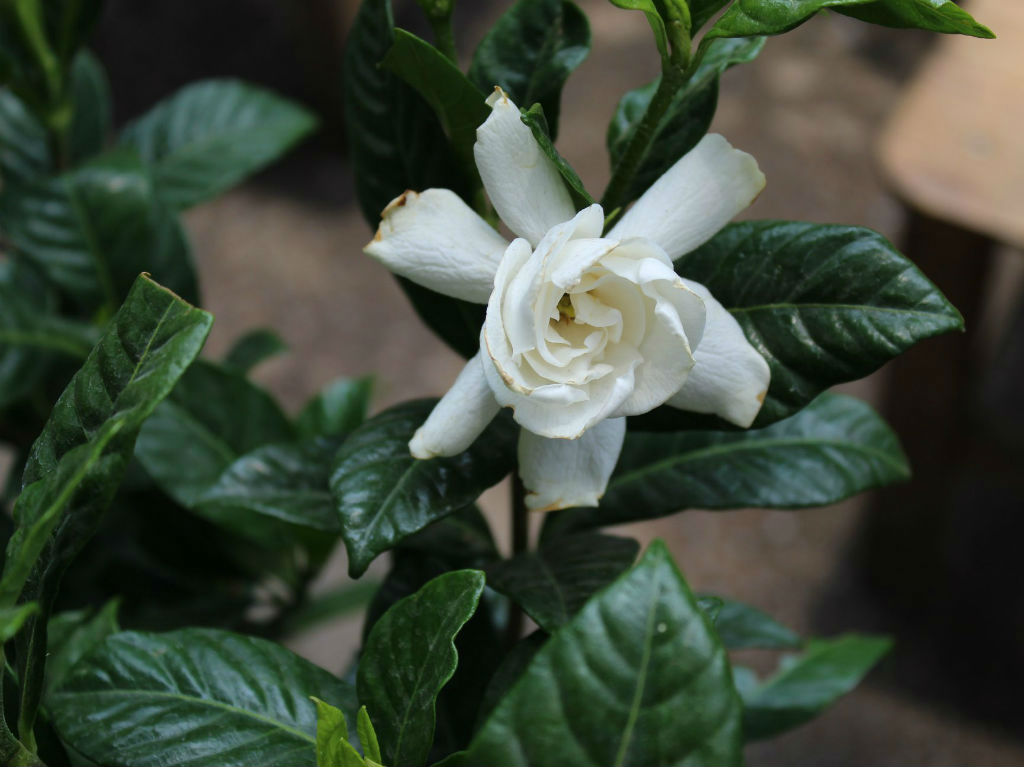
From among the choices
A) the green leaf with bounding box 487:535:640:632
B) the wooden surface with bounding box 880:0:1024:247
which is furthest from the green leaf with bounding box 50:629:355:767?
the wooden surface with bounding box 880:0:1024:247

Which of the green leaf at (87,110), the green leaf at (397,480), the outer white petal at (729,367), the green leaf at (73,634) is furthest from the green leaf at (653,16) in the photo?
the green leaf at (87,110)

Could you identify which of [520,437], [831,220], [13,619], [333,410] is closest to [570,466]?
[520,437]

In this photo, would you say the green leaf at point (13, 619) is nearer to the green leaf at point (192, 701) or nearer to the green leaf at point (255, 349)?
the green leaf at point (192, 701)

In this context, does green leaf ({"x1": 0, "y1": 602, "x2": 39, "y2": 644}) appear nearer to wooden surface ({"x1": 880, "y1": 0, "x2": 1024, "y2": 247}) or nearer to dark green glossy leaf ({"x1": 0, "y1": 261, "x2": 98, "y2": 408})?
dark green glossy leaf ({"x1": 0, "y1": 261, "x2": 98, "y2": 408})

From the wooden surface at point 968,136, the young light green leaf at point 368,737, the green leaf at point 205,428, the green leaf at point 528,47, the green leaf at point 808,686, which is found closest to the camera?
the young light green leaf at point 368,737

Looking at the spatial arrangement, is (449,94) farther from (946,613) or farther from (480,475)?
(946,613)
